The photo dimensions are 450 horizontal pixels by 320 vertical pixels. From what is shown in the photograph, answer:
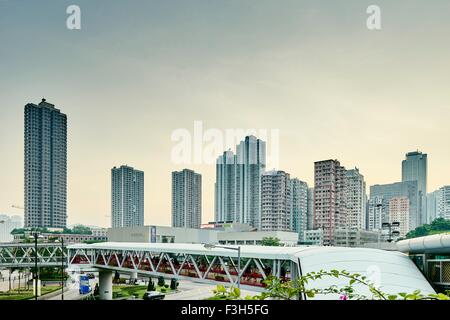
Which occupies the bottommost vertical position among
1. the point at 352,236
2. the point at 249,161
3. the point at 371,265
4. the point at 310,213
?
the point at 352,236

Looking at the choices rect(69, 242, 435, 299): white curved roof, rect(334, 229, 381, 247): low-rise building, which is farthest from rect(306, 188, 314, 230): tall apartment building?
rect(69, 242, 435, 299): white curved roof

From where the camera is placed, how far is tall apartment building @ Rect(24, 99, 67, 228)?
388 cm

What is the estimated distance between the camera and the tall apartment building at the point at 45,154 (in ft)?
12.7

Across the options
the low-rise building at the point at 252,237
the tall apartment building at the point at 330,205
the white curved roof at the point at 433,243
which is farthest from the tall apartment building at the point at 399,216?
the white curved roof at the point at 433,243

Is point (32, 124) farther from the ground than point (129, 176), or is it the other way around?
point (32, 124)

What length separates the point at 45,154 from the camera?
16.1 feet

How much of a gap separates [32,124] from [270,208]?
1525 cm

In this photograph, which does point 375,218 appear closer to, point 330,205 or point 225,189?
point 330,205

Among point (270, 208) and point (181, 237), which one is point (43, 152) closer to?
point (270, 208)

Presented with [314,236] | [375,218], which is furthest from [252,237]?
[375,218]

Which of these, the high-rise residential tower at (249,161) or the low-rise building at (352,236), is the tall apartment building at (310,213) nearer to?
the low-rise building at (352,236)

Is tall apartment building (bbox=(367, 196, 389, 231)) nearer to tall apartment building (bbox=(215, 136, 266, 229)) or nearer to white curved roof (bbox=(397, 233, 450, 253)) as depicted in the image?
white curved roof (bbox=(397, 233, 450, 253))
